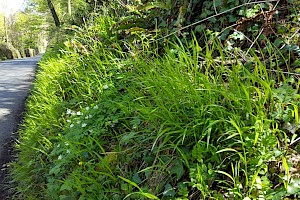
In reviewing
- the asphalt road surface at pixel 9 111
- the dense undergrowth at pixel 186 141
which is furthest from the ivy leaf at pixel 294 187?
the asphalt road surface at pixel 9 111

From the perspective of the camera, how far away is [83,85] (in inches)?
114

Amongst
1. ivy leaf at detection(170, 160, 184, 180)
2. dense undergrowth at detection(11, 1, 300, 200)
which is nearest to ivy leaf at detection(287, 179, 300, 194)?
dense undergrowth at detection(11, 1, 300, 200)

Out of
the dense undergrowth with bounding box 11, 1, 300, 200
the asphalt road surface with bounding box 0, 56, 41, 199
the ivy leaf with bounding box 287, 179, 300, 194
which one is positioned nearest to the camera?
the ivy leaf with bounding box 287, 179, 300, 194

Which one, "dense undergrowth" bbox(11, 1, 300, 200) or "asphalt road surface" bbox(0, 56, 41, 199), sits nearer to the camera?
"dense undergrowth" bbox(11, 1, 300, 200)

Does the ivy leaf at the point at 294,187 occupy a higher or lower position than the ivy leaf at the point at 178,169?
lower

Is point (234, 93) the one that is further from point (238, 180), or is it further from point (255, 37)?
point (255, 37)

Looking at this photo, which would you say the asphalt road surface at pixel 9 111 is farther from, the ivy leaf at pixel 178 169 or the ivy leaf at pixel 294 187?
the ivy leaf at pixel 294 187

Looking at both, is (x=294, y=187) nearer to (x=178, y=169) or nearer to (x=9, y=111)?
(x=178, y=169)

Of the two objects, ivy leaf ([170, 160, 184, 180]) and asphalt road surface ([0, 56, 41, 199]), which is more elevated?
ivy leaf ([170, 160, 184, 180])

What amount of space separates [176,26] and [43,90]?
6.66 feet

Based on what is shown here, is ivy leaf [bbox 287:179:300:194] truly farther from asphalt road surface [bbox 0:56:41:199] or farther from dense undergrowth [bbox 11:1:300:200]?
asphalt road surface [bbox 0:56:41:199]

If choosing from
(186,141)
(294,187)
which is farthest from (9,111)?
(294,187)

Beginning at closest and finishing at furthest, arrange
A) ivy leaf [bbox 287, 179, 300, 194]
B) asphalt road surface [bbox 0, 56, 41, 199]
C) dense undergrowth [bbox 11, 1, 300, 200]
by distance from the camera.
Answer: ivy leaf [bbox 287, 179, 300, 194] < dense undergrowth [bbox 11, 1, 300, 200] < asphalt road surface [bbox 0, 56, 41, 199]

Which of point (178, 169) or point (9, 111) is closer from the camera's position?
point (178, 169)
